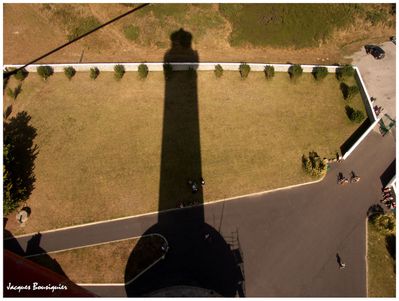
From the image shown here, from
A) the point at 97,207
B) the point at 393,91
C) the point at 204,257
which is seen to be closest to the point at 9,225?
the point at 97,207

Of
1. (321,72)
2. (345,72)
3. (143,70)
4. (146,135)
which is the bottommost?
(146,135)

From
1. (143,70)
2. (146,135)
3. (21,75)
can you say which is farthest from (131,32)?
(146,135)

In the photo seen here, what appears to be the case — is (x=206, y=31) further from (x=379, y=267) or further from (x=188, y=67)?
(x=379, y=267)

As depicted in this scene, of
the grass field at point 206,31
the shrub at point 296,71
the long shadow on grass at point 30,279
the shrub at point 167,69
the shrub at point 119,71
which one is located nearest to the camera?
the long shadow on grass at point 30,279

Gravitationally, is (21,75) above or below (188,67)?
below

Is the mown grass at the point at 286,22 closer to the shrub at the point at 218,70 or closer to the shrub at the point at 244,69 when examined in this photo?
the shrub at the point at 244,69

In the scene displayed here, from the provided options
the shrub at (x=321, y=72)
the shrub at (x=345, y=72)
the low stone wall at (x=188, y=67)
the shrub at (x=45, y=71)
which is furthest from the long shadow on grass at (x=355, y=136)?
the shrub at (x=45, y=71)

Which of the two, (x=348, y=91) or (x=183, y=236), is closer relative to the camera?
(x=183, y=236)

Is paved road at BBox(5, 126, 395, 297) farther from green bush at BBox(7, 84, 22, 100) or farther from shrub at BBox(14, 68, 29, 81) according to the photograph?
shrub at BBox(14, 68, 29, 81)
